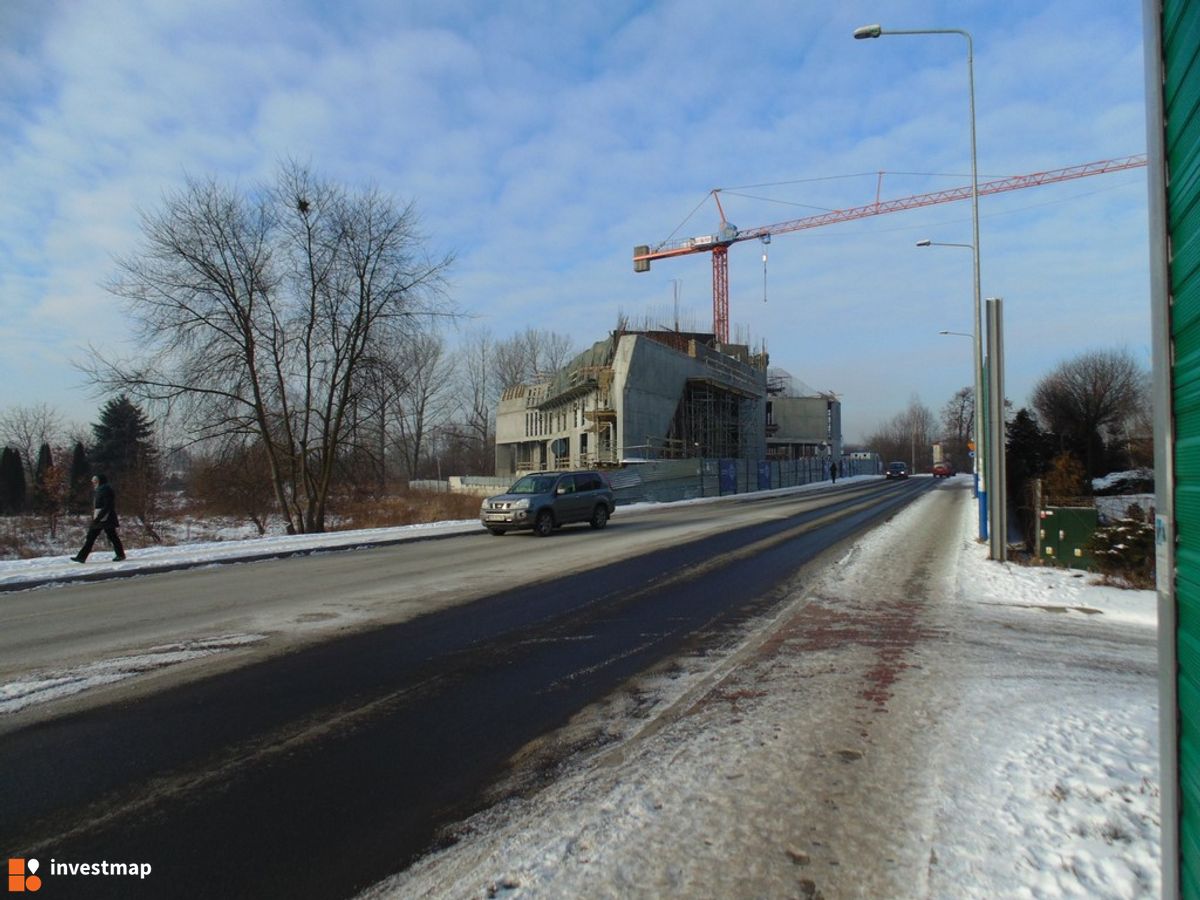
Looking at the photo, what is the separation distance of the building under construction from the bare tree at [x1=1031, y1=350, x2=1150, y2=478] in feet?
72.0

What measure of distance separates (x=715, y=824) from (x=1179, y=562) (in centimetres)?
225

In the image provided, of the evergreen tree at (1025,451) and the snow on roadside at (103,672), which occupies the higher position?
the evergreen tree at (1025,451)

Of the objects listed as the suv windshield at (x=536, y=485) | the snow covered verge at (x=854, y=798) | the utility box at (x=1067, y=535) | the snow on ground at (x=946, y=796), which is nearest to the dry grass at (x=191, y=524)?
the suv windshield at (x=536, y=485)

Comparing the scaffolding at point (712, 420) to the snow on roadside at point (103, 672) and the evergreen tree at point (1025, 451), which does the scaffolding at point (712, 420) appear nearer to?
the evergreen tree at point (1025, 451)

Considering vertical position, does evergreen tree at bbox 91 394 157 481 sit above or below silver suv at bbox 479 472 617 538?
above

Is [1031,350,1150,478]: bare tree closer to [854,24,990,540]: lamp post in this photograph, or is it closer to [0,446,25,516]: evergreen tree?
[854,24,990,540]: lamp post

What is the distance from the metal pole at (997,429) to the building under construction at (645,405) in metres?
30.9

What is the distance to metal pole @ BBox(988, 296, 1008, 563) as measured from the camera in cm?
1273

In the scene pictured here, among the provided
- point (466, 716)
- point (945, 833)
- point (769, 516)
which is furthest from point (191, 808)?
point (769, 516)

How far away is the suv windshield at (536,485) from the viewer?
2040cm

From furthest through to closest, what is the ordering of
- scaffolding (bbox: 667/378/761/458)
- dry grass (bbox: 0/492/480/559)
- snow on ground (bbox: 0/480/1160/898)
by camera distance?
scaffolding (bbox: 667/378/761/458) < dry grass (bbox: 0/492/480/559) < snow on ground (bbox: 0/480/1160/898)

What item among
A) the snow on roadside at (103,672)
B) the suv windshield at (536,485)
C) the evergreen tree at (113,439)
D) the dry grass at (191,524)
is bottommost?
the dry grass at (191,524)

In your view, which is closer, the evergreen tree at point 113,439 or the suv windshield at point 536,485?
the suv windshield at point 536,485

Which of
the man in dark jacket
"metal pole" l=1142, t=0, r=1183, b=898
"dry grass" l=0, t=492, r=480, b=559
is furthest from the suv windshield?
"metal pole" l=1142, t=0, r=1183, b=898
